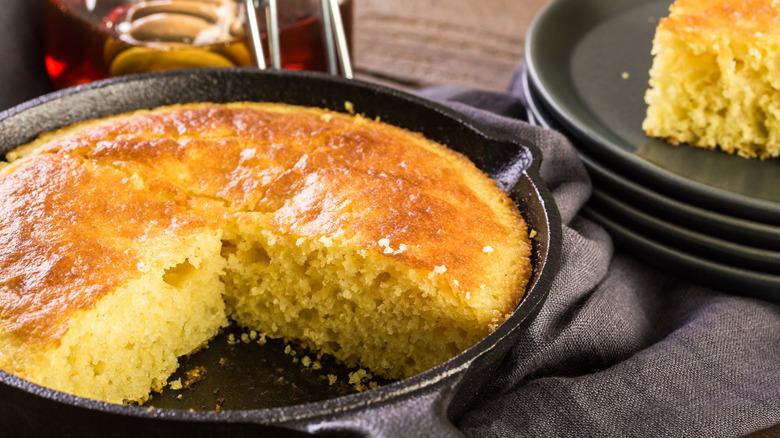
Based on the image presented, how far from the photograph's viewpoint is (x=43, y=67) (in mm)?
3564

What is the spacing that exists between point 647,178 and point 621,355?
0.62 meters

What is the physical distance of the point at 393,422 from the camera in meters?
1.61

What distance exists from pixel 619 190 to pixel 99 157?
1.78m

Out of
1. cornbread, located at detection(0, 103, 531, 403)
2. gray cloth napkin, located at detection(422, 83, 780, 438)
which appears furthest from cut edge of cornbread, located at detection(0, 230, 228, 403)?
gray cloth napkin, located at detection(422, 83, 780, 438)

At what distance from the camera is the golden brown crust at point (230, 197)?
81.7 inches

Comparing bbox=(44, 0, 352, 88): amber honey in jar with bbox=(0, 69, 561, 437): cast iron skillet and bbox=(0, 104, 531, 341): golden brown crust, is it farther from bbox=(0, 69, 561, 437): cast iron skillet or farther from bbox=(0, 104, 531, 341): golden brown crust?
bbox=(0, 104, 531, 341): golden brown crust

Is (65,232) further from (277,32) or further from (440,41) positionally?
(440,41)

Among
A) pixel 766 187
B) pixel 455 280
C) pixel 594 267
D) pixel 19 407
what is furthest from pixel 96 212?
pixel 766 187

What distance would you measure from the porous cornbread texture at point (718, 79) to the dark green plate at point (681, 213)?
0.37 metres

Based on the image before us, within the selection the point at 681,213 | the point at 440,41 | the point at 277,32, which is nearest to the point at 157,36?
the point at 277,32

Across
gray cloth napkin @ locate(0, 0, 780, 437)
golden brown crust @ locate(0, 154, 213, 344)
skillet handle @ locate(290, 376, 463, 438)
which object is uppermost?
golden brown crust @ locate(0, 154, 213, 344)

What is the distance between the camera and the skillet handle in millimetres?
1583

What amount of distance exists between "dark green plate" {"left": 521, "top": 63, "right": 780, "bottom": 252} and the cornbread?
0.44 metres

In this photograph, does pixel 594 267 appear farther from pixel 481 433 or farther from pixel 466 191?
pixel 481 433
